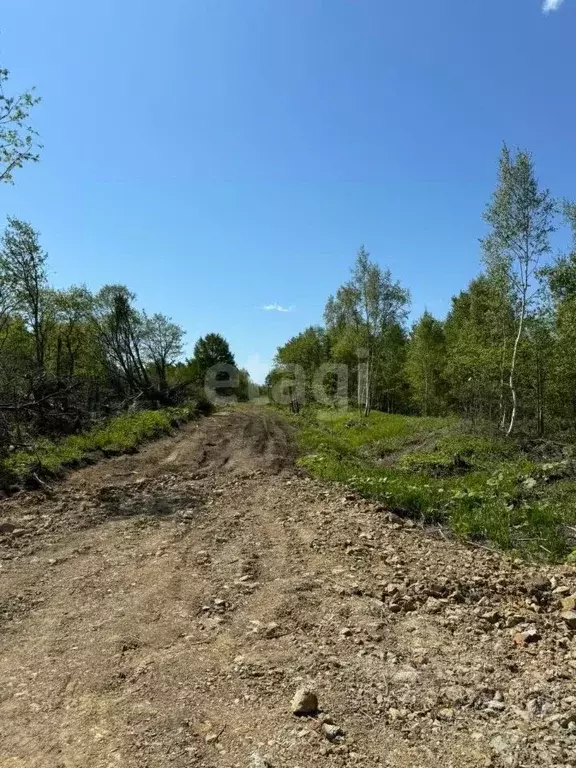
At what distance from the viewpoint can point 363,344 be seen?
3672 cm

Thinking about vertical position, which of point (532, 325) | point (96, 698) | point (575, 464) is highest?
point (532, 325)

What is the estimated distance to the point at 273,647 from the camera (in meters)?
4.34

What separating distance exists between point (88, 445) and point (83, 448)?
15.2 inches

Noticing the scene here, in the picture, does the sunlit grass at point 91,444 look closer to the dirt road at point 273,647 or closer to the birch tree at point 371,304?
the dirt road at point 273,647

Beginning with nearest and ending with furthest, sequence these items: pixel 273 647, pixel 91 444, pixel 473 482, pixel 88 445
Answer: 1. pixel 273 647
2. pixel 473 482
3. pixel 88 445
4. pixel 91 444

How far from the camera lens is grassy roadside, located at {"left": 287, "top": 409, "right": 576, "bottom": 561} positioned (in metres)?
7.36

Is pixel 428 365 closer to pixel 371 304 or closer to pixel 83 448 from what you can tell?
pixel 371 304

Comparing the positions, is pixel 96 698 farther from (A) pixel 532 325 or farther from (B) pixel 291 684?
(A) pixel 532 325

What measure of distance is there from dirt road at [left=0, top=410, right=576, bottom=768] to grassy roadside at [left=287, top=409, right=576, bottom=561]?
721mm

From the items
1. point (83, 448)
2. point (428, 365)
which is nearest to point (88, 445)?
point (83, 448)

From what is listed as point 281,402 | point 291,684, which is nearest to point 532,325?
point 291,684

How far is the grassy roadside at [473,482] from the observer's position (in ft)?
24.1

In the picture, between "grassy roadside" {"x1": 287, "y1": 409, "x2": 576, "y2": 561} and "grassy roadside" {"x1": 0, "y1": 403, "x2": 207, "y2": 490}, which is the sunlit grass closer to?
"grassy roadside" {"x1": 0, "y1": 403, "x2": 207, "y2": 490}

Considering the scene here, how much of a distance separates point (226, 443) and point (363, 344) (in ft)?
65.6
